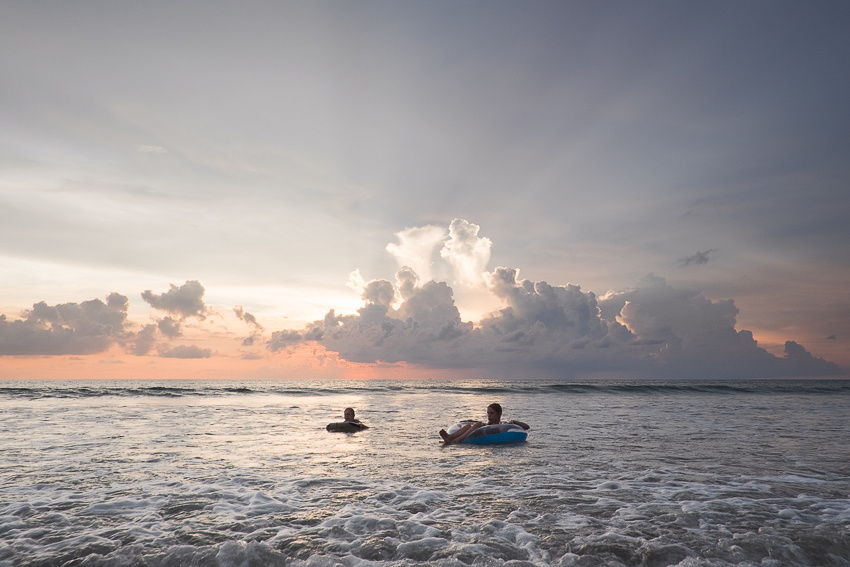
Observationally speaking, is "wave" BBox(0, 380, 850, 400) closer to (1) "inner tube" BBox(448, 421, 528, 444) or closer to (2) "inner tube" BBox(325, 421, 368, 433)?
(2) "inner tube" BBox(325, 421, 368, 433)

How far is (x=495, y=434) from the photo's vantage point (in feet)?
53.1

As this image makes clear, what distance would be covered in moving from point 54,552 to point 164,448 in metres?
9.02

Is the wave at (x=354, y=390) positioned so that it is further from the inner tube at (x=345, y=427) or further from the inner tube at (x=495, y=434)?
the inner tube at (x=495, y=434)

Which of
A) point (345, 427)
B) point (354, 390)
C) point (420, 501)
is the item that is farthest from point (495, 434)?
point (354, 390)

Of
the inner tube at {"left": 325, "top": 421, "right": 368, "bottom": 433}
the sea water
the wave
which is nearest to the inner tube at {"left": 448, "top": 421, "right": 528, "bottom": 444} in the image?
the sea water

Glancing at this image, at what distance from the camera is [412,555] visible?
6109 mm

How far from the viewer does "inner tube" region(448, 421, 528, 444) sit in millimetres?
16109

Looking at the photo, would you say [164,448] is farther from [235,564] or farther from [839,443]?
[839,443]

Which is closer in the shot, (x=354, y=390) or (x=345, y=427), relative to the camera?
(x=345, y=427)

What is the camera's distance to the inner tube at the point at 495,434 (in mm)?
16109

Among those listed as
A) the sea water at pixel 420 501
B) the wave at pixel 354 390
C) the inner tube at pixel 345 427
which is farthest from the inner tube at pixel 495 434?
the wave at pixel 354 390

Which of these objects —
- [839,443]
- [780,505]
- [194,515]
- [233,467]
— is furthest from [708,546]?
[839,443]

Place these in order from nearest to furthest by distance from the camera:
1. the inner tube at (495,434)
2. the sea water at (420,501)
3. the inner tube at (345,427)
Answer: the sea water at (420,501), the inner tube at (495,434), the inner tube at (345,427)

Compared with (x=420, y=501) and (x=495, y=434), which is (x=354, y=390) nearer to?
(x=495, y=434)
